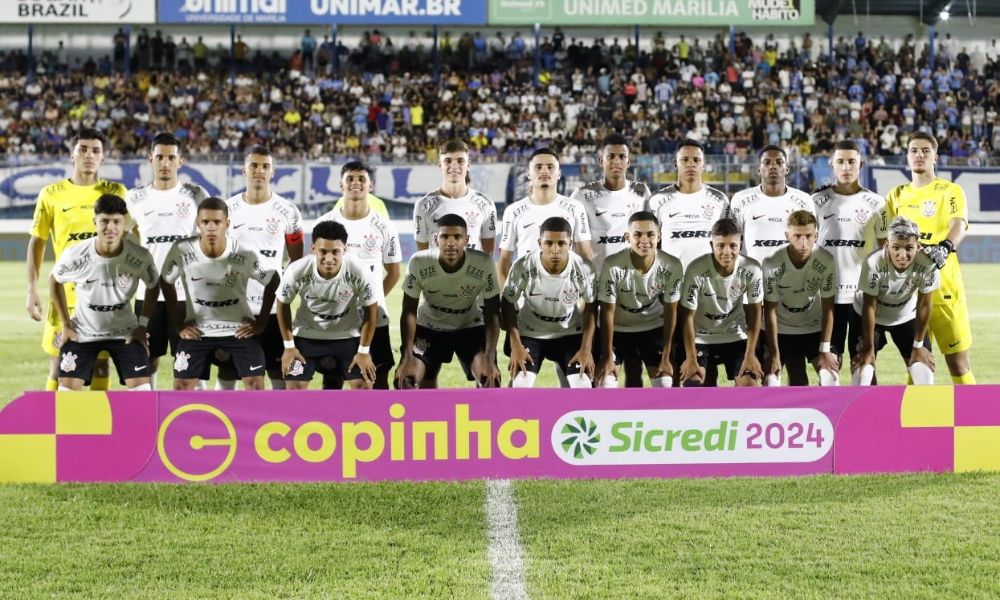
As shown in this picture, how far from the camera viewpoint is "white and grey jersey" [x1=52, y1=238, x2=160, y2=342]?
244 inches

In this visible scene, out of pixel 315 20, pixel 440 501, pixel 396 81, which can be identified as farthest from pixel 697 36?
pixel 440 501

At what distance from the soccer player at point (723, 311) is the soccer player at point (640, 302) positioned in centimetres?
12

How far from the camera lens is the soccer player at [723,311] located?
645 centimetres

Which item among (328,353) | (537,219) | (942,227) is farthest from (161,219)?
(942,227)

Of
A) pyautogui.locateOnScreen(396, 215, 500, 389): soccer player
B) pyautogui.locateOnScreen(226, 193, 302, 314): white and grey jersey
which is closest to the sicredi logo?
pyautogui.locateOnScreen(396, 215, 500, 389): soccer player

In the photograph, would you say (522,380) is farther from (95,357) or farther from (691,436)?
(95,357)

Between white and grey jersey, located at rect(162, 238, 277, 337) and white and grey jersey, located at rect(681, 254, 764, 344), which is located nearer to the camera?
white and grey jersey, located at rect(162, 238, 277, 337)

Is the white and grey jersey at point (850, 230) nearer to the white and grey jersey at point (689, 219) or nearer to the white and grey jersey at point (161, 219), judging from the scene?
the white and grey jersey at point (689, 219)

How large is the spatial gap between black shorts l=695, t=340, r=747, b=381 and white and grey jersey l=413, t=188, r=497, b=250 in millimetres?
1596

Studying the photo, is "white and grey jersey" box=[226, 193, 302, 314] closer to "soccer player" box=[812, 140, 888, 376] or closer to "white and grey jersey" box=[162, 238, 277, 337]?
"white and grey jersey" box=[162, 238, 277, 337]

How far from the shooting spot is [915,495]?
5.38 meters

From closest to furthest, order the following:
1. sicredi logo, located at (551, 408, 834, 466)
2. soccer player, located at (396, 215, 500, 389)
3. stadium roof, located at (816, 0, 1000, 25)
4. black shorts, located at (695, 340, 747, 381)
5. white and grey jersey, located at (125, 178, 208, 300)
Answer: sicredi logo, located at (551, 408, 834, 466) → soccer player, located at (396, 215, 500, 389) → black shorts, located at (695, 340, 747, 381) → white and grey jersey, located at (125, 178, 208, 300) → stadium roof, located at (816, 0, 1000, 25)

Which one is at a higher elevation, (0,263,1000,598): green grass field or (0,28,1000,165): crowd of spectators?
(0,28,1000,165): crowd of spectators

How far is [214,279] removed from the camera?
635cm
